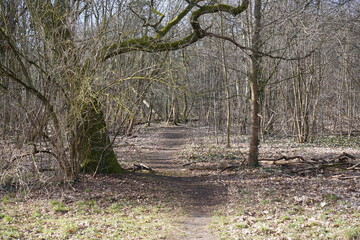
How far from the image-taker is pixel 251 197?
8.88 metres

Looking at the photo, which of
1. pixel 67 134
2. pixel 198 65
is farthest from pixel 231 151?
pixel 198 65

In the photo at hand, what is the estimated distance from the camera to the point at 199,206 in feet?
28.5

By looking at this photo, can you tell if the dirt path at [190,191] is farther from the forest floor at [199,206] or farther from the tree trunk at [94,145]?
the tree trunk at [94,145]

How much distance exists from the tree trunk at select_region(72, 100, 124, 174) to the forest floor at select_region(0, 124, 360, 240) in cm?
42

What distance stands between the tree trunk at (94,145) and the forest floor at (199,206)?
1.38ft

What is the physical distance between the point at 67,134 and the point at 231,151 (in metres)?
9.82

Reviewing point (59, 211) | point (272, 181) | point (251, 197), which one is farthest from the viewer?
point (272, 181)

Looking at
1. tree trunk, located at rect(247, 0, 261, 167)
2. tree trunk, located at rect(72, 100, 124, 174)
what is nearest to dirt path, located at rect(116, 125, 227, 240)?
tree trunk, located at rect(72, 100, 124, 174)

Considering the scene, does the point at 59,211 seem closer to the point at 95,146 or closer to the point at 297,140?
the point at 95,146

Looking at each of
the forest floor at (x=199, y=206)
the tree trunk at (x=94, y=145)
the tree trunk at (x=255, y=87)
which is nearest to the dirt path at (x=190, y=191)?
the forest floor at (x=199, y=206)

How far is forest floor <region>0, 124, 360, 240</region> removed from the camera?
634 centimetres

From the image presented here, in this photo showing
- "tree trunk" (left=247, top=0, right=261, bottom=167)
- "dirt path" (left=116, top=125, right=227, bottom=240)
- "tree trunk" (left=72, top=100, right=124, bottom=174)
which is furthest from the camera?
"tree trunk" (left=247, top=0, right=261, bottom=167)

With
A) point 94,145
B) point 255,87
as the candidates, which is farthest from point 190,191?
point 255,87

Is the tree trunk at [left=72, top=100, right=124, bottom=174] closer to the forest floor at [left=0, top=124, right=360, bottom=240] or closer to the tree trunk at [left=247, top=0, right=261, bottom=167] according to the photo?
the forest floor at [left=0, top=124, right=360, bottom=240]
